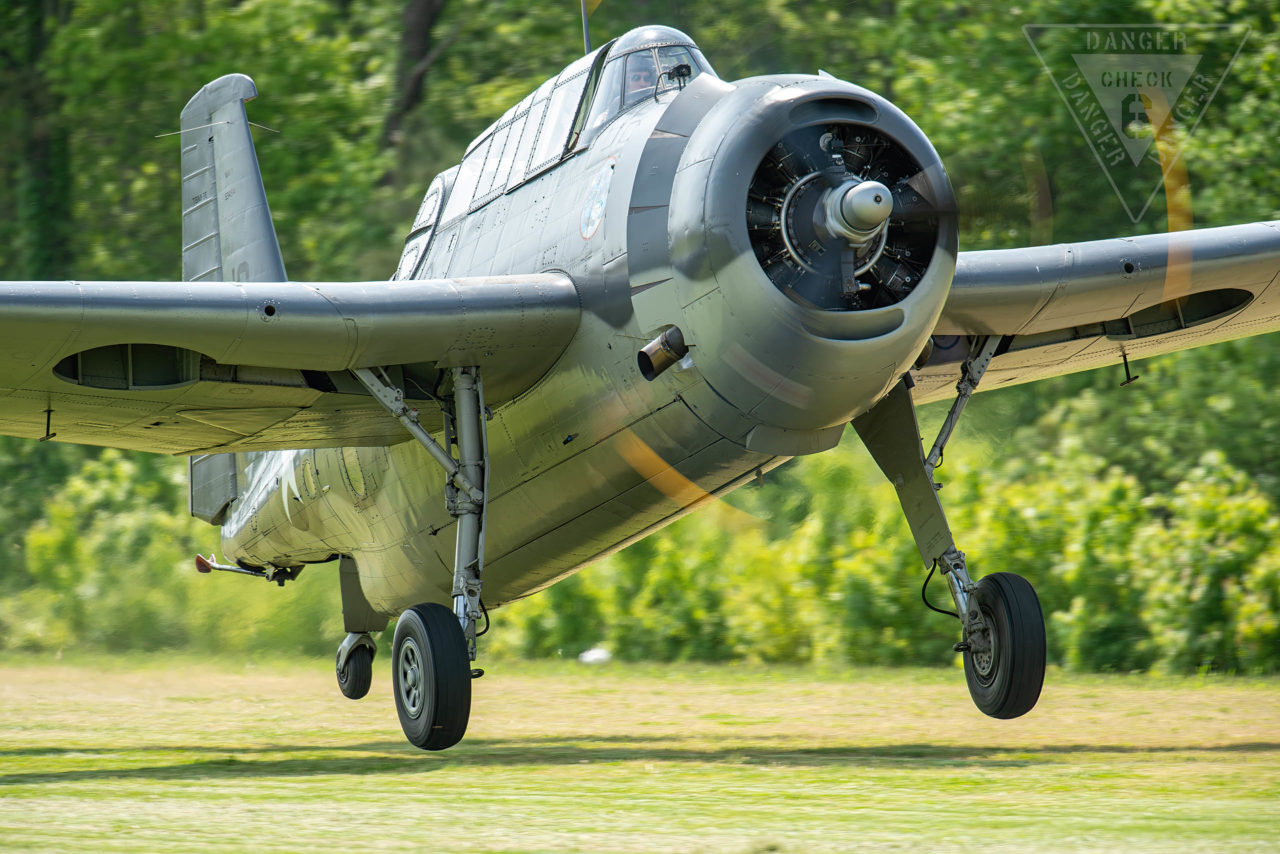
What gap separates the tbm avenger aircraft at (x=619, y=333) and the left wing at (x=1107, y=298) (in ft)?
0.07

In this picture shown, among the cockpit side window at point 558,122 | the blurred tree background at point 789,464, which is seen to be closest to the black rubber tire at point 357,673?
the blurred tree background at point 789,464

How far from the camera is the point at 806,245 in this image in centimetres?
739

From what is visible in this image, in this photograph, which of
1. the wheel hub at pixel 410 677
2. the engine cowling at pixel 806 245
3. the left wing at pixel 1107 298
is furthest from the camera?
the left wing at pixel 1107 298

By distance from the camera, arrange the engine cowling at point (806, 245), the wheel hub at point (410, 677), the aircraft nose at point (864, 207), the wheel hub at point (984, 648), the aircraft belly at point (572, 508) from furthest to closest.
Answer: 1. the wheel hub at point (984, 648)
2. the wheel hub at point (410, 677)
3. the aircraft belly at point (572, 508)
4. the engine cowling at point (806, 245)
5. the aircraft nose at point (864, 207)

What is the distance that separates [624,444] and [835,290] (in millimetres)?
1808

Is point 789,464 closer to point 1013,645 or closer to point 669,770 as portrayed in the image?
point 1013,645

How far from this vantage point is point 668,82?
870cm

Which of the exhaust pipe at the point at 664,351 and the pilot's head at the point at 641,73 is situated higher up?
the pilot's head at the point at 641,73

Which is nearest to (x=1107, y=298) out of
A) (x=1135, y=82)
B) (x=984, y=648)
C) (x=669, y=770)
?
(x=984, y=648)

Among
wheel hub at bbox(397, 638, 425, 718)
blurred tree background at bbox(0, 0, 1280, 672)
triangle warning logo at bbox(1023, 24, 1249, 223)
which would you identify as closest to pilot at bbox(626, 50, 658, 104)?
blurred tree background at bbox(0, 0, 1280, 672)

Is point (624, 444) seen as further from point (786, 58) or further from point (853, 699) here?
point (786, 58)

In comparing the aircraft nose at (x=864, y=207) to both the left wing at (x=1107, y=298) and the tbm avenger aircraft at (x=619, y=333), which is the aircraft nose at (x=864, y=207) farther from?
the left wing at (x=1107, y=298)

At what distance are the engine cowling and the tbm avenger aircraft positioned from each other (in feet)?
0.05

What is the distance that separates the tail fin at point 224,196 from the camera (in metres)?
13.5
